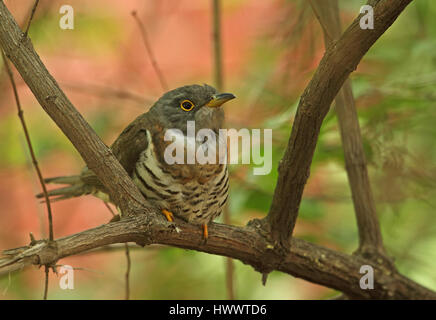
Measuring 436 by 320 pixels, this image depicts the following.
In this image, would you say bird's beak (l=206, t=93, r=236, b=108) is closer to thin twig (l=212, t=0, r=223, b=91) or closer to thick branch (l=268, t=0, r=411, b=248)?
thick branch (l=268, t=0, r=411, b=248)

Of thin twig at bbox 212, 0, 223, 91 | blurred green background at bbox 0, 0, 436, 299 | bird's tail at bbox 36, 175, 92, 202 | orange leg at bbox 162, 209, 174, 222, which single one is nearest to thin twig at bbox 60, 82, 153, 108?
blurred green background at bbox 0, 0, 436, 299

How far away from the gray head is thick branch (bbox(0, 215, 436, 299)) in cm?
54

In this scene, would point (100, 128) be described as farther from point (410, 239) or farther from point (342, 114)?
point (410, 239)

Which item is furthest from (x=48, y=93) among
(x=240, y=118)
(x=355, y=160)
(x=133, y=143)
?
(x=240, y=118)

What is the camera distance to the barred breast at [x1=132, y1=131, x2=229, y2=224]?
2688 millimetres

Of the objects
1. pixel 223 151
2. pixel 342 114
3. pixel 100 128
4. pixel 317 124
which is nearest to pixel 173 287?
pixel 100 128

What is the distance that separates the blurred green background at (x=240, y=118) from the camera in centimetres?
341

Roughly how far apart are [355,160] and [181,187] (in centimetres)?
103

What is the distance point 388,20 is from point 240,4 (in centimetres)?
324

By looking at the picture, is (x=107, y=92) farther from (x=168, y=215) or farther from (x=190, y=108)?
(x=168, y=215)

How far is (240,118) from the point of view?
170 inches

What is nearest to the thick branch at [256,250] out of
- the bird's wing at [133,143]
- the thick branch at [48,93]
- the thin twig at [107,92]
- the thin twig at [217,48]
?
the thick branch at [48,93]

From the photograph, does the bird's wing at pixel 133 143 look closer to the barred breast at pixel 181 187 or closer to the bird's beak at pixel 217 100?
the barred breast at pixel 181 187

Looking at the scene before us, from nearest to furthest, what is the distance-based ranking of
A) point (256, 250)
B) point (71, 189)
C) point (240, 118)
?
1. point (256, 250)
2. point (71, 189)
3. point (240, 118)
